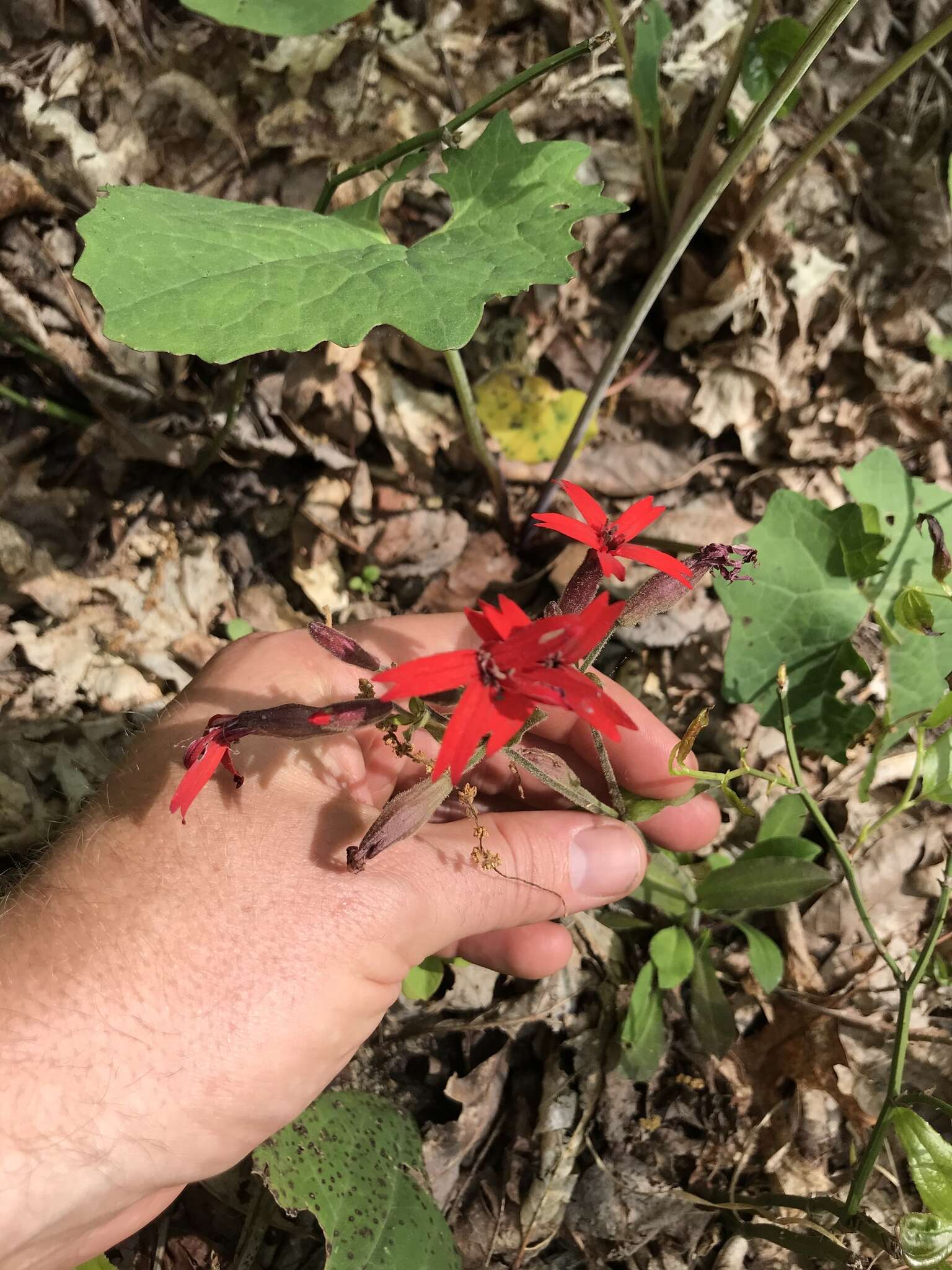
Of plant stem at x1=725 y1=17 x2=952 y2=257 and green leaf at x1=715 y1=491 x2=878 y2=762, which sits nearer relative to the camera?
plant stem at x1=725 y1=17 x2=952 y2=257

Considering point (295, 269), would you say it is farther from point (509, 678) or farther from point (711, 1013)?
point (711, 1013)

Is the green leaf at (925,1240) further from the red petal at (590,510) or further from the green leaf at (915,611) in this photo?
the red petal at (590,510)

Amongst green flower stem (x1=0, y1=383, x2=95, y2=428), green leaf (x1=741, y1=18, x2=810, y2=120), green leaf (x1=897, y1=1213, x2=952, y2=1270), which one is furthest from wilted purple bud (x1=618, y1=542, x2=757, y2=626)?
green flower stem (x1=0, y1=383, x2=95, y2=428)

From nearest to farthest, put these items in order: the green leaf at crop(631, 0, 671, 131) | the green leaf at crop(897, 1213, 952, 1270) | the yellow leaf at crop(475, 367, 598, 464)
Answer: the green leaf at crop(897, 1213, 952, 1270)
the green leaf at crop(631, 0, 671, 131)
the yellow leaf at crop(475, 367, 598, 464)

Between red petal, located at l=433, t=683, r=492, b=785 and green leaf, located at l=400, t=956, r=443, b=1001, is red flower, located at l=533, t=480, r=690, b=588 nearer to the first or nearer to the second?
red petal, located at l=433, t=683, r=492, b=785

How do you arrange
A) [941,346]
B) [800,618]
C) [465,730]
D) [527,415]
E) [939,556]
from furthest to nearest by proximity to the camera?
[527,415], [941,346], [800,618], [939,556], [465,730]

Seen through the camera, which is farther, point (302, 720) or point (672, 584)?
point (672, 584)

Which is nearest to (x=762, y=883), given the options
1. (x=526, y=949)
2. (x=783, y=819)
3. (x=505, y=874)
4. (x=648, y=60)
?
(x=783, y=819)
